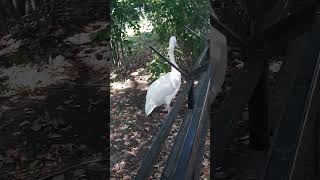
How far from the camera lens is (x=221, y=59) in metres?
1.54

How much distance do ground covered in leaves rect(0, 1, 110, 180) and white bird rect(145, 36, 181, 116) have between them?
0.56 feet

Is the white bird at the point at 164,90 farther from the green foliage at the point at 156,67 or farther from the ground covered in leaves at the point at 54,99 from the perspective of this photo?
the ground covered in leaves at the point at 54,99

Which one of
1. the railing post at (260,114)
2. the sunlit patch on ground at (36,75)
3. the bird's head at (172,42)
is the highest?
the bird's head at (172,42)

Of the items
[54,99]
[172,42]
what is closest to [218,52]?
[172,42]

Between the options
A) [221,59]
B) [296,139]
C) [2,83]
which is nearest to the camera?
[296,139]

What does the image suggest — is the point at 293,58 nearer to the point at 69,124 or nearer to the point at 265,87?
the point at 265,87

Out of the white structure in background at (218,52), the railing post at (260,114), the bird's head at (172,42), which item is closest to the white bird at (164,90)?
the bird's head at (172,42)

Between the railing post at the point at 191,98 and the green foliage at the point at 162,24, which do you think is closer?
the green foliage at the point at 162,24

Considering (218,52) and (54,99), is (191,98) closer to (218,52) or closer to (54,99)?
(218,52)

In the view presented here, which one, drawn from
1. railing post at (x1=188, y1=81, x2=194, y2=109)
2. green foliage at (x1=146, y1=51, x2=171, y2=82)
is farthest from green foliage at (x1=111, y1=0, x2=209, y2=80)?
railing post at (x1=188, y1=81, x2=194, y2=109)

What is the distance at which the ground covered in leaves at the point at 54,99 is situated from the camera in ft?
4.69

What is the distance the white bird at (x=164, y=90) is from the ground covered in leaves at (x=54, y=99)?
0.56 ft

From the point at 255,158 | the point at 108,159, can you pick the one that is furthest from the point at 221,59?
the point at 108,159

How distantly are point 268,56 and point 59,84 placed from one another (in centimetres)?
78
